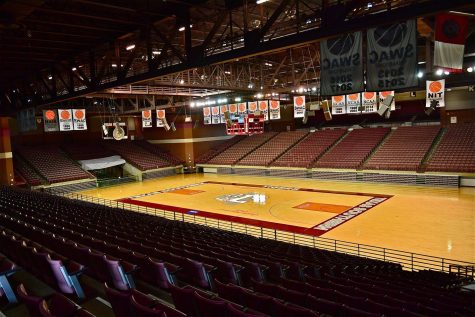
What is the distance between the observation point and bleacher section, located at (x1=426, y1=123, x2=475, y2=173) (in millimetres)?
22625

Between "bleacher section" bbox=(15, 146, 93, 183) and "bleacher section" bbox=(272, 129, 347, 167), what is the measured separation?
18061 mm

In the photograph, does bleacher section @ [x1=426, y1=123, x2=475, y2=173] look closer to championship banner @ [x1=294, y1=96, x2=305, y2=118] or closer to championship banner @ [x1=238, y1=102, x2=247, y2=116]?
championship banner @ [x1=294, y1=96, x2=305, y2=118]

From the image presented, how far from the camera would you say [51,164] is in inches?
1210

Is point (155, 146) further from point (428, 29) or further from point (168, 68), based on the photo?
point (428, 29)

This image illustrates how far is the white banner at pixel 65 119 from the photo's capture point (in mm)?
21703

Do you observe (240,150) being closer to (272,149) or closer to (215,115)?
(272,149)

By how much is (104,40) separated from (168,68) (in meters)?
2.29

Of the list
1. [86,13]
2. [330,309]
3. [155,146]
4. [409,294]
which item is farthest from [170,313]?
[155,146]

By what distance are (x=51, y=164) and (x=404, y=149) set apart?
99.0 ft

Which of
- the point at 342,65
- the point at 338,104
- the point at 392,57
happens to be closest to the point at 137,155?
the point at 338,104

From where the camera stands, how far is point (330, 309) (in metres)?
3.93

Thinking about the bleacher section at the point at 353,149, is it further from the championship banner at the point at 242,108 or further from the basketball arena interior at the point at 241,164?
the championship banner at the point at 242,108

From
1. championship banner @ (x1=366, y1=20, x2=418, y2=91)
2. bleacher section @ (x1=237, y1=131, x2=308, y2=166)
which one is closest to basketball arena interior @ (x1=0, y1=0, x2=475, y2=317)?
championship banner @ (x1=366, y1=20, x2=418, y2=91)

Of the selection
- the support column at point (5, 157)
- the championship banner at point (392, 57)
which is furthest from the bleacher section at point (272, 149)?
the championship banner at point (392, 57)
